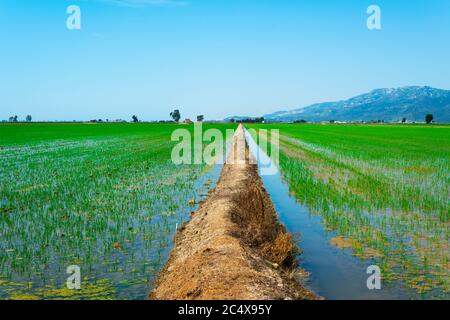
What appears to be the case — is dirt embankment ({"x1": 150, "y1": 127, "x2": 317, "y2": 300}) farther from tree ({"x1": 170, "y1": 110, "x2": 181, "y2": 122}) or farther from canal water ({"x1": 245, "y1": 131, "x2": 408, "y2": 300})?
tree ({"x1": 170, "y1": 110, "x2": 181, "y2": 122})

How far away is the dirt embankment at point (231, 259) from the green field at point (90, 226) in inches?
16.1

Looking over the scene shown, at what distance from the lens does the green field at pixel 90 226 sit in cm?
627

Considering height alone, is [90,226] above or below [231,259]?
below

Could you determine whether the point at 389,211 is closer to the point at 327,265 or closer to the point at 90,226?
the point at 327,265

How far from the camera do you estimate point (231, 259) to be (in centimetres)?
608

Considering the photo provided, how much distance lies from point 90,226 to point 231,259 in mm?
4207

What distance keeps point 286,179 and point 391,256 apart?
962 cm

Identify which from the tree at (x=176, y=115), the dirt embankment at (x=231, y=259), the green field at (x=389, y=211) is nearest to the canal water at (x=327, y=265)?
the green field at (x=389, y=211)

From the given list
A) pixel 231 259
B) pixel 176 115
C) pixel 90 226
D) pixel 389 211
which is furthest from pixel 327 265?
pixel 176 115

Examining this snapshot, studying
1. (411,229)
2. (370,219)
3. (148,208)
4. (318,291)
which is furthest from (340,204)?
(318,291)

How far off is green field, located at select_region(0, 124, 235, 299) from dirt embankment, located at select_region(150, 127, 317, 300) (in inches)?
16.1

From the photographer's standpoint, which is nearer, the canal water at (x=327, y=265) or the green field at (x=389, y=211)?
the canal water at (x=327, y=265)

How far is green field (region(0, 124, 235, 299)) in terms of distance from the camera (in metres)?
6.27

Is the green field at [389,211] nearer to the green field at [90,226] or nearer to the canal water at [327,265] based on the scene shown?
the canal water at [327,265]
